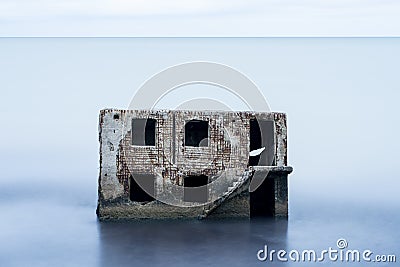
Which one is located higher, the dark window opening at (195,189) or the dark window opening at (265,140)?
the dark window opening at (265,140)

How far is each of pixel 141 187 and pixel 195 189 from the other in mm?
1800

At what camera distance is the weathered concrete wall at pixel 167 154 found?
94.3 ft

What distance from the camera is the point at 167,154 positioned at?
29266 mm

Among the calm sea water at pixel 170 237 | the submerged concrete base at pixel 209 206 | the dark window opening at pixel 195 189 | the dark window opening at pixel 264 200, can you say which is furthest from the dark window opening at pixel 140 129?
the dark window opening at pixel 264 200

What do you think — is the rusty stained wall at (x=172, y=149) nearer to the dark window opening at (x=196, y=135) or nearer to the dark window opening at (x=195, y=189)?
the dark window opening at (x=195, y=189)

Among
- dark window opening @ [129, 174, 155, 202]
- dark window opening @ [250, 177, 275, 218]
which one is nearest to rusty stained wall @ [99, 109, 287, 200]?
dark window opening @ [129, 174, 155, 202]

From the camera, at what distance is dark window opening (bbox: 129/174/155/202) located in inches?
1145

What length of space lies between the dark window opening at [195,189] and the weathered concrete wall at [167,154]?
251 millimetres

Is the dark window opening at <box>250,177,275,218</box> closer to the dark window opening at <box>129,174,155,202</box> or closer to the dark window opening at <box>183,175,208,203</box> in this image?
the dark window opening at <box>183,175,208,203</box>

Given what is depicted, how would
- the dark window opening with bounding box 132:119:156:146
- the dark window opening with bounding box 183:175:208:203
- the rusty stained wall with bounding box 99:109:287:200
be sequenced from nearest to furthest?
the rusty stained wall with bounding box 99:109:287:200 < the dark window opening with bounding box 183:175:208:203 < the dark window opening with bounding box 132:119:156:146

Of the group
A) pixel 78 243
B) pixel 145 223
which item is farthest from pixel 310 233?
pixel 78 243

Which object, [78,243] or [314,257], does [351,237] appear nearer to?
[314,257]

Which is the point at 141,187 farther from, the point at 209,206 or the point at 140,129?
the point at 209,206

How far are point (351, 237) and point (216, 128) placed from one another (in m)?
5.91
